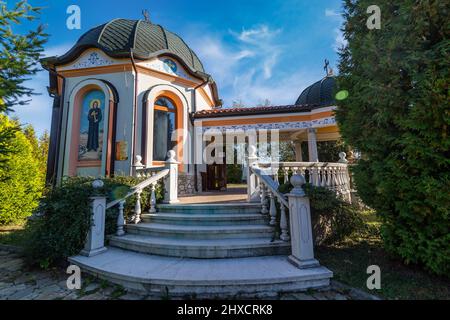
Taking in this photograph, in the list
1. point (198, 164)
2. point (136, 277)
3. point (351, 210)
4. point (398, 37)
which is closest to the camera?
point (136, 277)

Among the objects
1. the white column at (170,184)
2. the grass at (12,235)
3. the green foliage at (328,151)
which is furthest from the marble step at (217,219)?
the green foliage at (328,151)

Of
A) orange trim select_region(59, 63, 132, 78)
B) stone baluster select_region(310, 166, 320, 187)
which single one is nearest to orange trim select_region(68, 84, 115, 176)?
orange trim select_region(59, 63, 132, 78)

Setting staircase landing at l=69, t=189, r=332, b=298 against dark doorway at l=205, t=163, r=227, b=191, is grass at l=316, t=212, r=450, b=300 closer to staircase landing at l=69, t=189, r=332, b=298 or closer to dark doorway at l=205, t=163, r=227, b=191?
staircase landing at l=69, t=189, r=332, b=298

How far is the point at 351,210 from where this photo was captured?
3.91 meters

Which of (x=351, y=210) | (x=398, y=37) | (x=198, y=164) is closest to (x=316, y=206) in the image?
(x=351, y=210)

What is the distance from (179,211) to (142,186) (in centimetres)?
101

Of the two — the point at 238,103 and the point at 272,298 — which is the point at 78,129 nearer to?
the point at 272,298

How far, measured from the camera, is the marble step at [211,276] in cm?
253

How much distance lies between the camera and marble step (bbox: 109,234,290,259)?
10.8 feet

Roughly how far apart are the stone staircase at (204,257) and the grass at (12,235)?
247 centimetres

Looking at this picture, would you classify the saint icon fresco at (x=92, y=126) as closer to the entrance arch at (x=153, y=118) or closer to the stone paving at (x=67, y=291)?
the entrance arch at (x=153, y=118)

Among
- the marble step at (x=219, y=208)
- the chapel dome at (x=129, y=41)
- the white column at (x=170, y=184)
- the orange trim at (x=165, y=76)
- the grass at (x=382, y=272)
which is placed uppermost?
the chapel dome at (x=129, y=41)

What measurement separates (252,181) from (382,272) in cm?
287

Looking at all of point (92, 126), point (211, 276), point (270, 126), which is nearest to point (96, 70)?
point (92, 126)
